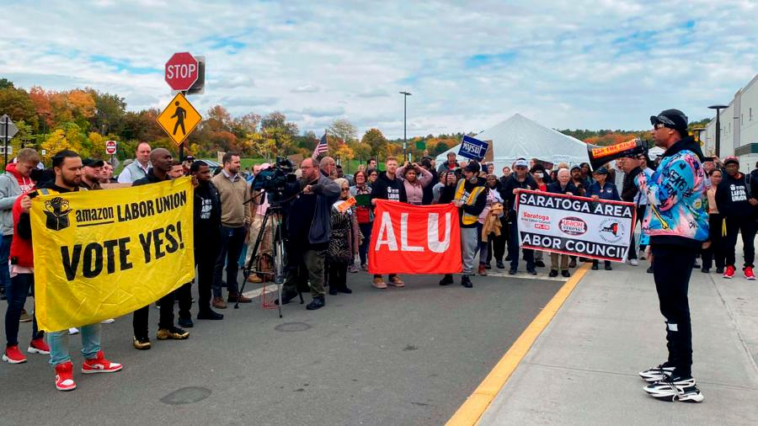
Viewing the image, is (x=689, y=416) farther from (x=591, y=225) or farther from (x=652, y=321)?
(x=591, y=225)

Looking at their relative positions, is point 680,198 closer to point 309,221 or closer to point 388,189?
point 309,221

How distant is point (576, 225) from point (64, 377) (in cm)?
821

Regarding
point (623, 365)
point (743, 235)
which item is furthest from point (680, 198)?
point (743, 235)

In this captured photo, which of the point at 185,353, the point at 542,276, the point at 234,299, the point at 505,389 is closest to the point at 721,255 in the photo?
the point at 542,276

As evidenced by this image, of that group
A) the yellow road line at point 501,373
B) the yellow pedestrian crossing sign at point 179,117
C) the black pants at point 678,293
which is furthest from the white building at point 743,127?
the black pants at point 678,293

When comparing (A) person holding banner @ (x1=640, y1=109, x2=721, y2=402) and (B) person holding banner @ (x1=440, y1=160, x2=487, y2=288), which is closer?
(A) person holding banner @ (x1=640, y1=109, x2=721, y2=402)

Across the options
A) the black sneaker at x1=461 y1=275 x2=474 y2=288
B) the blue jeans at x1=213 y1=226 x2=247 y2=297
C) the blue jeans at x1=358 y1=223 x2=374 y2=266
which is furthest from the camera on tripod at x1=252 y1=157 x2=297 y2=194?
the blue jeans at x1=358 y1=223 x2=374 y2=266

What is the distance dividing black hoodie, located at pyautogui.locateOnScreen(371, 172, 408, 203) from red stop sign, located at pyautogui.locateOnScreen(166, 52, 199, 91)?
4.92 meters

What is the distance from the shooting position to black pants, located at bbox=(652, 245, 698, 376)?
14.4ft

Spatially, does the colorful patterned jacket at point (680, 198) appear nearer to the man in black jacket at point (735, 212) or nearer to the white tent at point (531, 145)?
the man in black jacket at point (735, 212)

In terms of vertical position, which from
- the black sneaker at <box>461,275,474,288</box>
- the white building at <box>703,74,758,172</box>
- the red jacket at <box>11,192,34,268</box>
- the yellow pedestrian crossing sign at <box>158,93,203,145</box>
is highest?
the white building at <box>703,74,758,172</box>

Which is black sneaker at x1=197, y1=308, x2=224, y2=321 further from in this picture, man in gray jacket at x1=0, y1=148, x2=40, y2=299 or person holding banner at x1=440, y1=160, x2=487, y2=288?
person holding banner at x1=440, y1=160, x2=487, y2=288

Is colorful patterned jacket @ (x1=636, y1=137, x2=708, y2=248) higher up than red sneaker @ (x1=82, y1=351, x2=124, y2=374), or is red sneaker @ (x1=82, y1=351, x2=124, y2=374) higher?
colorful patterned jacket @ (x1=636, y1=137, x2=708, y2=248)

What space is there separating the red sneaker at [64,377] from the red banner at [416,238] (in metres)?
5.11
